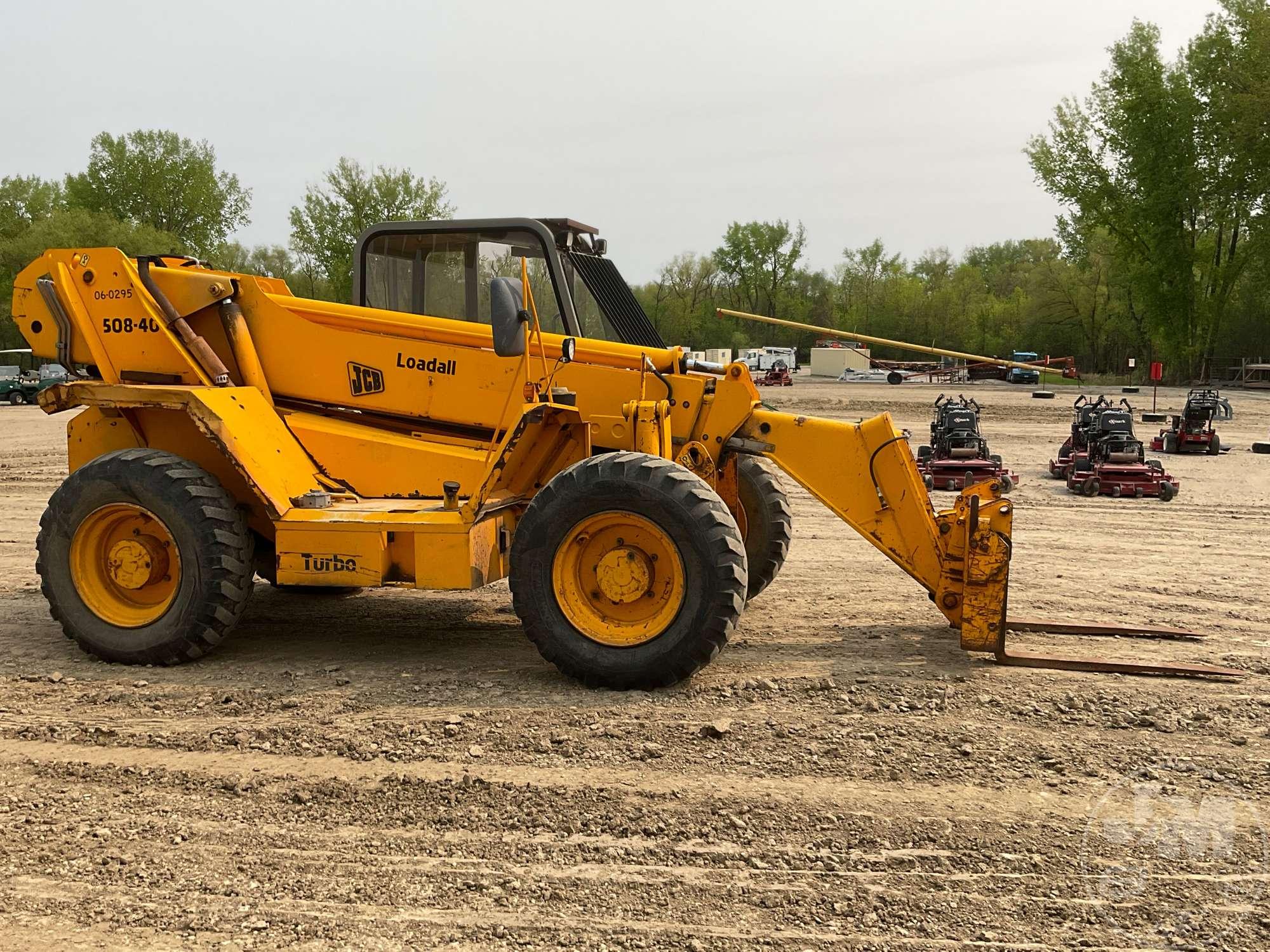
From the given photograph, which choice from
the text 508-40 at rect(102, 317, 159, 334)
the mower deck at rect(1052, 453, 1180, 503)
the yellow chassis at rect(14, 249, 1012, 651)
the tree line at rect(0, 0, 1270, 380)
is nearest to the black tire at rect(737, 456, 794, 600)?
the yellow chassis at rect(14, 249, 1012, 651)

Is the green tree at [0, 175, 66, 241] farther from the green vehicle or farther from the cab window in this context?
the cab window

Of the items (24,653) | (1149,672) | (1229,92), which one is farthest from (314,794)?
(1229,92)

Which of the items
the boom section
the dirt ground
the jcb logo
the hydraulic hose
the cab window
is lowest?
the dirt ground

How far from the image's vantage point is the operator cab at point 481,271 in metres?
6.75

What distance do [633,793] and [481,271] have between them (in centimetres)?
367

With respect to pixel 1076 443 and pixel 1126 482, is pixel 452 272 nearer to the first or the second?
pixel 1126 482

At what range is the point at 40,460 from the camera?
18797 millimetres

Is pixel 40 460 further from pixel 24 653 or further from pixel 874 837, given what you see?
pixel 874 837

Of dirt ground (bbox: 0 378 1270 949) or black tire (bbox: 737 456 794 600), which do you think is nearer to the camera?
dirt ground (bbox: 0 378 1270 949)

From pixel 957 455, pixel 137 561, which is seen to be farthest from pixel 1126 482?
pixel 137 561

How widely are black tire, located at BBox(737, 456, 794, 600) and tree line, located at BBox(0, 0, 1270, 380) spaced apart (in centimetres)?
2783

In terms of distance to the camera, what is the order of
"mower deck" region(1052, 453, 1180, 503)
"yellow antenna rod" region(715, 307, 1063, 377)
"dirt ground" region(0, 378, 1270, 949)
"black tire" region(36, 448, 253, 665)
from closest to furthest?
"dirt ground" region(0, 378, 1270, 949)
"black tire" region(36, 448, 253, 665)
"yellow antenna rod" region(715, 307, 1063, 377)
"mower deck" region(1052, 453, 1180, 503)

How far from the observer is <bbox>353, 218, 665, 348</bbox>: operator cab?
6746 mm

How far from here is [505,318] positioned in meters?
5.60
